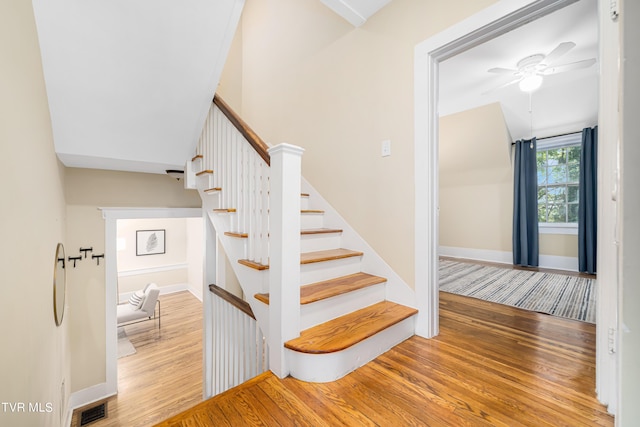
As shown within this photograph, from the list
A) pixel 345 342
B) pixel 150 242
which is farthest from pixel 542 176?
pixel 150 242

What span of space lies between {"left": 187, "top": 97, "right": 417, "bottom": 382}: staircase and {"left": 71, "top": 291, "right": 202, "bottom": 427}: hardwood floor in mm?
2425

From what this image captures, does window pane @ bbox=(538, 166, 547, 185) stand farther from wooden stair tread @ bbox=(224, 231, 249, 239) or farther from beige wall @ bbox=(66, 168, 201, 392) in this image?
beige wall @ bbox=(66, 168, 201, 392)

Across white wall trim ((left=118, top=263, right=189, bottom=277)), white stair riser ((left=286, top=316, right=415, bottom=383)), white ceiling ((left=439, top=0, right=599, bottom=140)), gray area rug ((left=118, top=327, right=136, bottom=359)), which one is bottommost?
gray area rug ((left=118, top=327, right=136, bottom=359))

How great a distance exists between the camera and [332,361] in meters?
1.34

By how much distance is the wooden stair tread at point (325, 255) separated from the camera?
6.04 ft

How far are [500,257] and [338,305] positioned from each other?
4.28 m

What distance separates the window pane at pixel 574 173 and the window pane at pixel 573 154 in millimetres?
93

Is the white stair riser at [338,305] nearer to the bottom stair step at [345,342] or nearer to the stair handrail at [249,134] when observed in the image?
the bottom stair step at [345,342]

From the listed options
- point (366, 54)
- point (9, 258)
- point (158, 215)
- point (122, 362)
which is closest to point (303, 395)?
point (9, 258)

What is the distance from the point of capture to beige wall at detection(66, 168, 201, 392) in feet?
9.41

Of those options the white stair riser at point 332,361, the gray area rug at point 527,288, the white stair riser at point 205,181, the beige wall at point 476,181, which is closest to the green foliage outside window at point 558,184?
the beige wall at point 476,181

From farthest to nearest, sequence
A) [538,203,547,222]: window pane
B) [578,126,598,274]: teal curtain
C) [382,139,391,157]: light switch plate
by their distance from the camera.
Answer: [538,203,547,222]: window pane < [578,126,598,274]: teal curtain < [382,139,391,157]: light switch plate

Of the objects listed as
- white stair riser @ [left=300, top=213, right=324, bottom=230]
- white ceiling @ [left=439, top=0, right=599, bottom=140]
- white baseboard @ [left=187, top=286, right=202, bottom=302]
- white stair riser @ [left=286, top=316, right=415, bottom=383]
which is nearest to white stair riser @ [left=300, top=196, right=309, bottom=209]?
white stair riser @ [left=300, top=213, right=324, bottom=230]

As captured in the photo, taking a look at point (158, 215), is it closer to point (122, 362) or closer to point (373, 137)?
point (122, 362)
